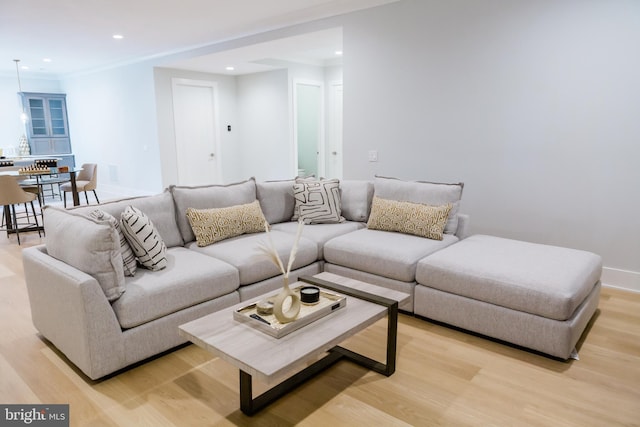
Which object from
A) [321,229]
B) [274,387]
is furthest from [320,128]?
[274,387]

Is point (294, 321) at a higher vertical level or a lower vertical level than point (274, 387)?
higher

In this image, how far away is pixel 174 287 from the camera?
2504mm

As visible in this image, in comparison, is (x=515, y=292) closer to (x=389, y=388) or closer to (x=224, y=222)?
(x=389, y=388)

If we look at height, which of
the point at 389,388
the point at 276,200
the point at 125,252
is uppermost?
the point at 276,200

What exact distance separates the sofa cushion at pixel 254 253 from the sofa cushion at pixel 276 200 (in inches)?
14.3

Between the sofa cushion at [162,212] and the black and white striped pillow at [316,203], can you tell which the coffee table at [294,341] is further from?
the black and white striped pillow at [316,203]

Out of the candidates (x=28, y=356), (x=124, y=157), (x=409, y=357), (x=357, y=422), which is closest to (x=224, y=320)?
(x=357, y=422)

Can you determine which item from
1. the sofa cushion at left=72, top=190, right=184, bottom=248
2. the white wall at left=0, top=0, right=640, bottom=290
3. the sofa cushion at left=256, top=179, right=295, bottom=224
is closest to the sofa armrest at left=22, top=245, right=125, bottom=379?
the sofa cushion at left=72, top=190, right=184, bottom=248

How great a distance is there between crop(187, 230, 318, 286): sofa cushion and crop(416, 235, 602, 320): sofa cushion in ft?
2.96

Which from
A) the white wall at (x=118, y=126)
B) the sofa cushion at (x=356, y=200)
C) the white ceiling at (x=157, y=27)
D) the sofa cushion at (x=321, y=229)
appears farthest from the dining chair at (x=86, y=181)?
the sofa cushion at (x=356, y=200)

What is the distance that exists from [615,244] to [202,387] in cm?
333

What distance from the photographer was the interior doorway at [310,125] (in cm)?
761

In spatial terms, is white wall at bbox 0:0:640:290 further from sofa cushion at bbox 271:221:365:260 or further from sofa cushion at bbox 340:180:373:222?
sofa cushion at bbox 271:221:365:260

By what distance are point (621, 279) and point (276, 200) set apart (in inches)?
118
